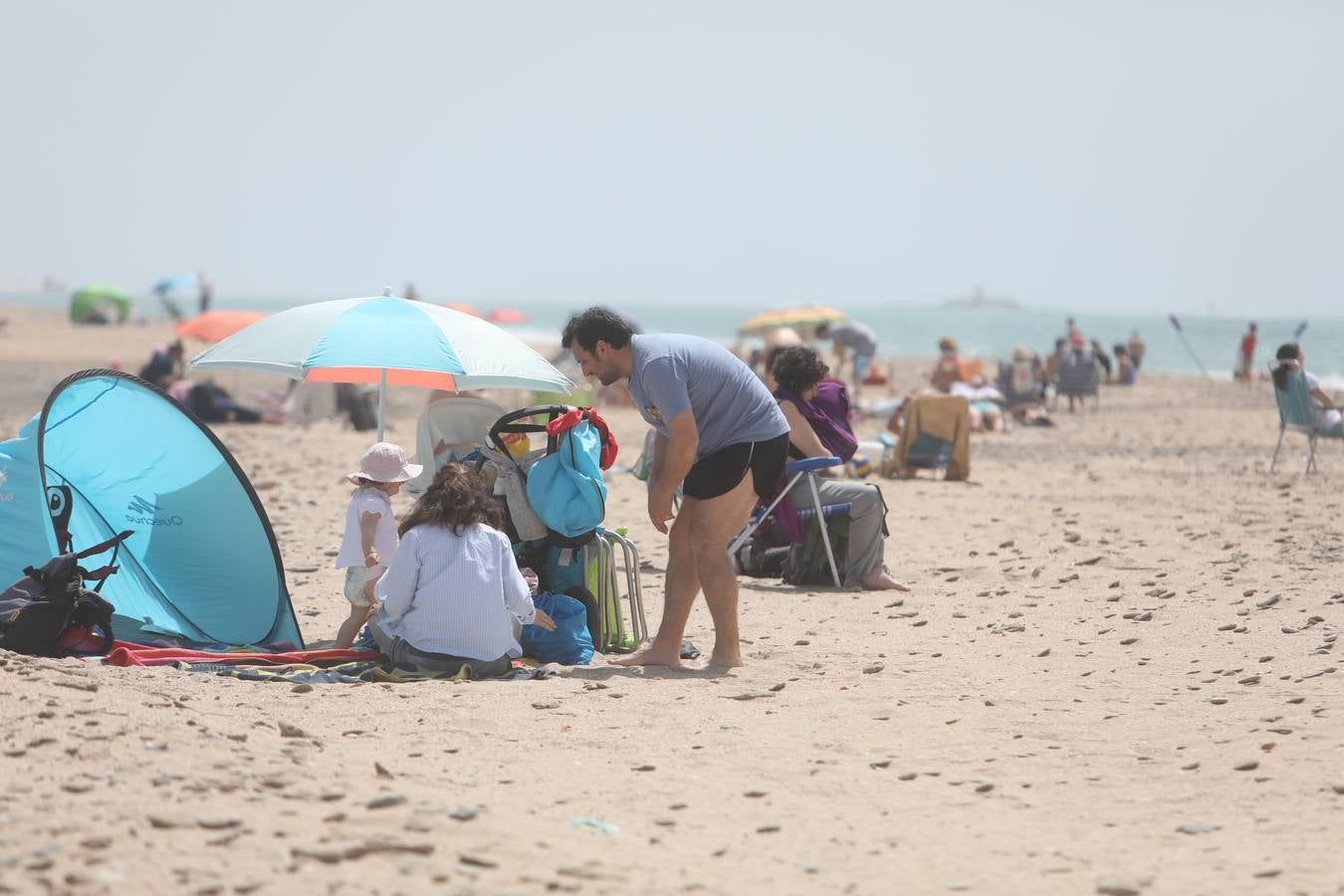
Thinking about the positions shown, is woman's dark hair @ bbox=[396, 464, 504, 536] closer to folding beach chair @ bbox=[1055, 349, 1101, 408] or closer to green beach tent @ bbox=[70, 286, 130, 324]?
folding beach chair @ bbox=[1055, 349, 1101, 408]

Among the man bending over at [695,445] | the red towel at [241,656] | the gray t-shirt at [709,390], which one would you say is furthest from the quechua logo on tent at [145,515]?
the gray t-shirt at [709,390]

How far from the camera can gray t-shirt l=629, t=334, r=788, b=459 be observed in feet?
18.4

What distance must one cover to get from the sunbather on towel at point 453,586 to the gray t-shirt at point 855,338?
51.7 ft

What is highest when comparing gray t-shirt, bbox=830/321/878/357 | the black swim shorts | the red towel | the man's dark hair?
gray t-shirt, bbox=830/321/878/357

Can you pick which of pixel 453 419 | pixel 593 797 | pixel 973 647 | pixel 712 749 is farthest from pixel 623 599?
pixel 593 797

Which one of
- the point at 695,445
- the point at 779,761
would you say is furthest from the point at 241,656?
the point at 779,761

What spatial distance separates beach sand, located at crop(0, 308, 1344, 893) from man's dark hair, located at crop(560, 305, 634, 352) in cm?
130

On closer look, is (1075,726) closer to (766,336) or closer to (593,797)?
(593,797)

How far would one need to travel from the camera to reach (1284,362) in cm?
1199

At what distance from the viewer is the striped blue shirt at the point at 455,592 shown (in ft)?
17.8

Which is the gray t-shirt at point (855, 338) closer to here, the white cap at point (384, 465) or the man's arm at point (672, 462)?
the white cap at point (384, 465)

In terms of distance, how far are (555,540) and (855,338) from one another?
15.3m

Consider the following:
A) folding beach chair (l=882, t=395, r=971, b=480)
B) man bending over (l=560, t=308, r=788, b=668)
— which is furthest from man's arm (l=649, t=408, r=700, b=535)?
folding beach chair (l=882, t=395, r=971, b=480)

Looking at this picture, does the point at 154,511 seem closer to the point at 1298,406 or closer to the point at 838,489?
the point at 838,489
